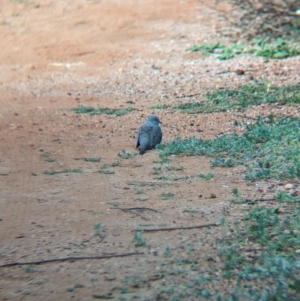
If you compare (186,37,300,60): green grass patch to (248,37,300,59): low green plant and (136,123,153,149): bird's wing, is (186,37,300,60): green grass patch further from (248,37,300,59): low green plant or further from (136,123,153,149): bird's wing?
(136,123,153,149): bird's wing

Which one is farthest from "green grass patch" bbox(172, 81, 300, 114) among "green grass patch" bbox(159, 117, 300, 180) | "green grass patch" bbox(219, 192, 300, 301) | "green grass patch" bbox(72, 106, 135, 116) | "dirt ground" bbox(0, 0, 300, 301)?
"green grass patch" bbox(219, 192, 300, 301)

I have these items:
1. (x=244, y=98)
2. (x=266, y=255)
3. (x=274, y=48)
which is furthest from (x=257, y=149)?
(x=274, y=48)

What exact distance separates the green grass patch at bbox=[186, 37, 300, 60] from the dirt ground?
0.83 feet

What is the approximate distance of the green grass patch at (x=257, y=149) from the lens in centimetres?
648

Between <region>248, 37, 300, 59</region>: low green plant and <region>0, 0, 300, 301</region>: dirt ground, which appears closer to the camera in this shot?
<region>0, 0, 300, 301</region>: dirt ground

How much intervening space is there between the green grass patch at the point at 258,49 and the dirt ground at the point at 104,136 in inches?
9.9

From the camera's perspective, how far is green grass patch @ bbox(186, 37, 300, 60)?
12203 millimetres

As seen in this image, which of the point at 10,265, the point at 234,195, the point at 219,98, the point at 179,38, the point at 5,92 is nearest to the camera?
the point at 10,265

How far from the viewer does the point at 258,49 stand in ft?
41.0

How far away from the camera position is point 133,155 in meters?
7.67

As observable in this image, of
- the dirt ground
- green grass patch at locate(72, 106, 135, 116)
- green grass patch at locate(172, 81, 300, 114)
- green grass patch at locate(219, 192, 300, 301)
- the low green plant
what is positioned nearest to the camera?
green grass patch at locate(219, 192, 300, 301)

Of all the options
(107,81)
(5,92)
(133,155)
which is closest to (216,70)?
(107,81)

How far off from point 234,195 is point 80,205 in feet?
3.81

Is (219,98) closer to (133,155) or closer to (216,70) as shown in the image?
(216,70)
